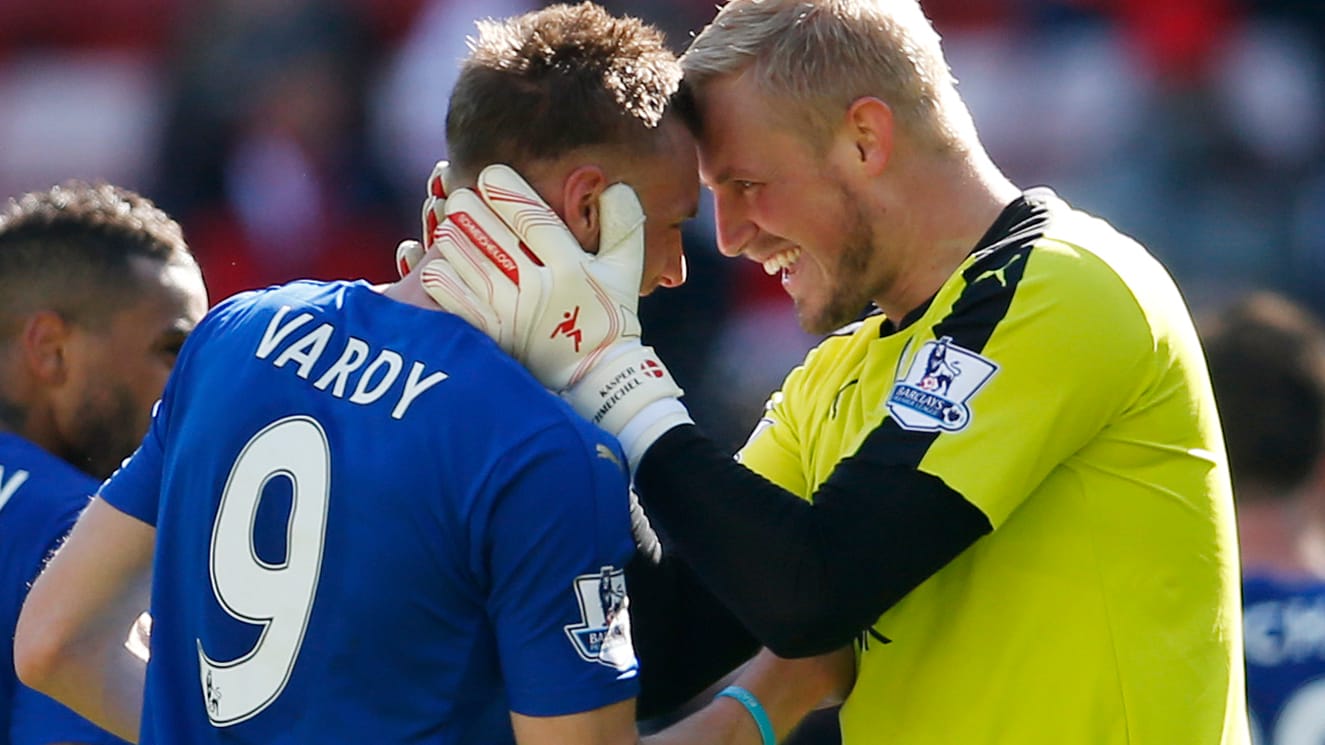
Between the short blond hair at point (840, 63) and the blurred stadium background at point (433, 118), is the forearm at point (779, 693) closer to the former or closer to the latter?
the short blond hair at point (840, 63)

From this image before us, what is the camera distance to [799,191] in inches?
107

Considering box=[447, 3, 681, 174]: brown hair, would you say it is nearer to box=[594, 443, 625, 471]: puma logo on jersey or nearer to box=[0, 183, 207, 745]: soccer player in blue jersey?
box=[594, 443, 625, 471]: puma logo on jersey

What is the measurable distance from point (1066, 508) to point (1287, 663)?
5.00 feet

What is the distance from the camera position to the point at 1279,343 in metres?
4.13

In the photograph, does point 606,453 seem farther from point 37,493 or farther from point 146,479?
point 37,493

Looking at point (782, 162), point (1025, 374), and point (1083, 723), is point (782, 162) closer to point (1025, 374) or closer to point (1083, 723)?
point (1025, 374)

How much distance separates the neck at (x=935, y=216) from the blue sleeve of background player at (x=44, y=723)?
1501 millimetres

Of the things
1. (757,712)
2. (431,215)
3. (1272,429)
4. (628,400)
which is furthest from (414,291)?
(1272,429)

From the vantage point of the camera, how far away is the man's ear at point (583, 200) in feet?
7.83

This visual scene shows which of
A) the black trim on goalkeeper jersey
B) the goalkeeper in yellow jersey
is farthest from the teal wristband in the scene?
the black trim on goalkeeper jersey

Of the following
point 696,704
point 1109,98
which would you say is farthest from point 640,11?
point 696,704

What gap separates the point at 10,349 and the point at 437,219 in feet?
3.74

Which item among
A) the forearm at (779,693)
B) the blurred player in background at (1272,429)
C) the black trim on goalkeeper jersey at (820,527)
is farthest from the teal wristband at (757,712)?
the blurred player in background at (1272,429)

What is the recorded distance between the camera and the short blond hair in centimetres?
264
